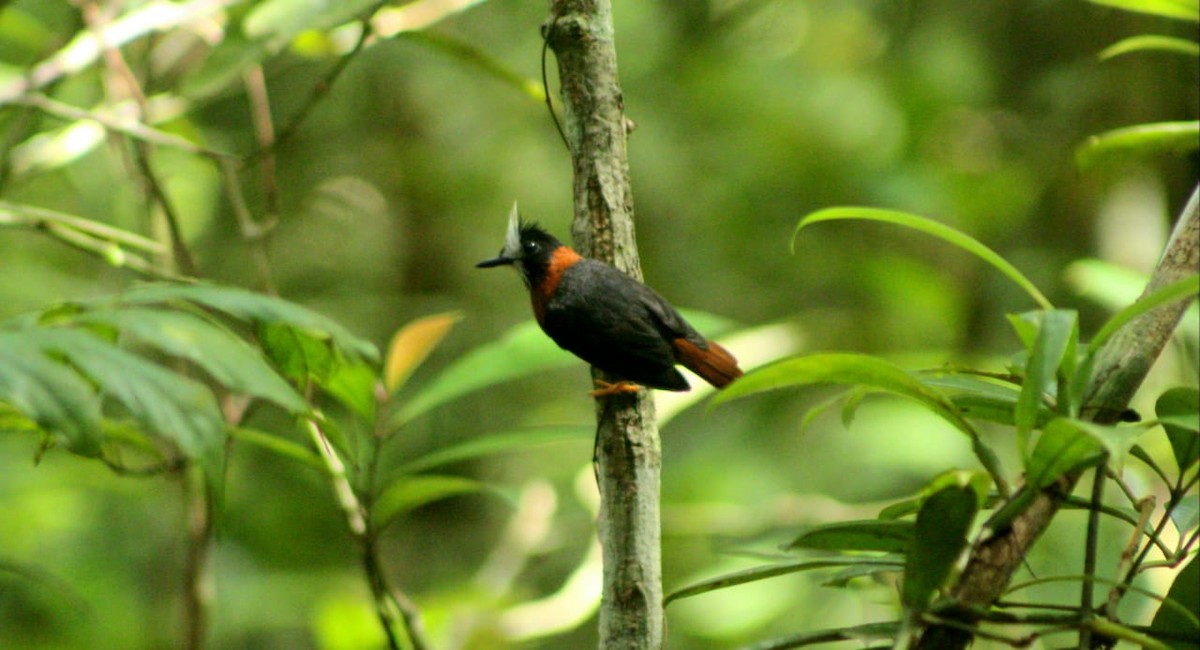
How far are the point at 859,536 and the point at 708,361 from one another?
3.15ft

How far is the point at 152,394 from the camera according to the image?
2.90 feet

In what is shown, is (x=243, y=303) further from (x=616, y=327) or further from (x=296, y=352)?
(x=616, y=327)

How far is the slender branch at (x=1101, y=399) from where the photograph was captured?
95 centimetres

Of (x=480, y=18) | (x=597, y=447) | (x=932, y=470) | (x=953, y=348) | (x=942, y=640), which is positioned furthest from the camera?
(x=480, y=18)

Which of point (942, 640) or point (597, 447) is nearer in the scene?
point (942, 640)

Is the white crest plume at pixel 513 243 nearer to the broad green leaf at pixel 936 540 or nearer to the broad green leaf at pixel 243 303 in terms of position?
the broad green leaf at pixel 243 303

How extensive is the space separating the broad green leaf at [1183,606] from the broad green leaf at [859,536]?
0.25 m

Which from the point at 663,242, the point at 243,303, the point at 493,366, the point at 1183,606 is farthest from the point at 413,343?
the point at 663,242

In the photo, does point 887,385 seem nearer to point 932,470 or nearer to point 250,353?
point 250,353

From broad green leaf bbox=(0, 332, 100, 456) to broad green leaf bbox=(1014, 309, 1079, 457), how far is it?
0.80 metres

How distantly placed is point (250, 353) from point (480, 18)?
4.53 m

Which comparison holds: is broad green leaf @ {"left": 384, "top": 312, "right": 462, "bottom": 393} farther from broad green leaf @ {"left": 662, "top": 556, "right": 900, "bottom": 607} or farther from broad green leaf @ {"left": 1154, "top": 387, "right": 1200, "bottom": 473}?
broad green leaf @ {"left": 1154, "top": 387, "right": 1200, "bottom": 473}

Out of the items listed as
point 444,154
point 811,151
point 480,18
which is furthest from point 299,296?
point 811,151

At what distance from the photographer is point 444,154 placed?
5367 millimetres
